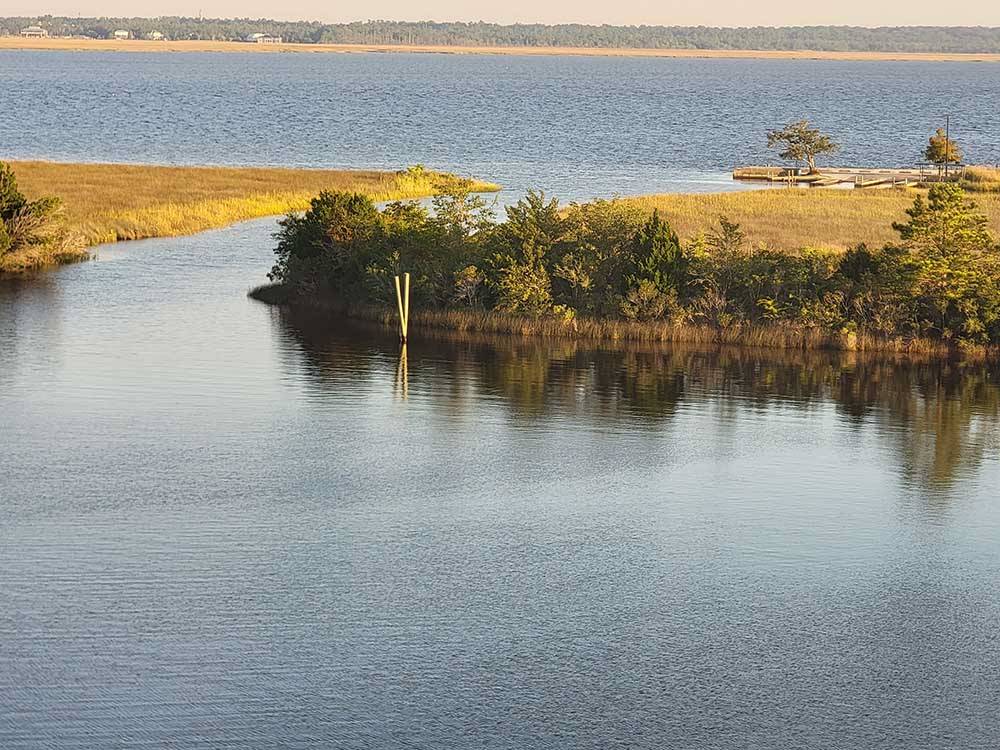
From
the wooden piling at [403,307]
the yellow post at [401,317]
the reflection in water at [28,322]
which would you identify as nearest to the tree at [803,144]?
the reflection in water at [28,322]

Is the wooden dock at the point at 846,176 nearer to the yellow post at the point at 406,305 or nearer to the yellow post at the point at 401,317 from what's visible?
the yellow post at the point at 406,305

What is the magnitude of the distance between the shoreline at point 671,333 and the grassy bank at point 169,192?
15013mm

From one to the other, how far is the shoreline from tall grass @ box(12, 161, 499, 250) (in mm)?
22974

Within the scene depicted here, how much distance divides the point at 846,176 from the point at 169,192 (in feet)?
160

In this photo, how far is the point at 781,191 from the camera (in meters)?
93.8

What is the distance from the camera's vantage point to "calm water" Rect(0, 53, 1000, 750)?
20984 mm

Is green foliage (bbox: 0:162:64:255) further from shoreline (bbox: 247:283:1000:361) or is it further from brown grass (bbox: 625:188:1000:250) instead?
brown grass (bbox: 625:188:1000:250)

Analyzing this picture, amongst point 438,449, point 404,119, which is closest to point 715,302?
point 438,449

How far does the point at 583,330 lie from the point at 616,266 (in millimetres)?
2466

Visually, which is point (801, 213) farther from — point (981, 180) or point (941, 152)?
point (941, 152)

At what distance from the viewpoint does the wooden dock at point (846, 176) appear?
100 meters

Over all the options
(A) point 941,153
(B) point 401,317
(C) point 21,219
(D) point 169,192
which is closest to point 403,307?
(B) point 401,317

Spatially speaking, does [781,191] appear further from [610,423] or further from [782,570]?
[782,570]

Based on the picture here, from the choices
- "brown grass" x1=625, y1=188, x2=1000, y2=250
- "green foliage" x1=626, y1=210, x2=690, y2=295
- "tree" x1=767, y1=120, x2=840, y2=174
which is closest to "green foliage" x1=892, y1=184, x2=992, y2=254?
"green foliage" x1=626, y1=210, x2=690, y2=295
